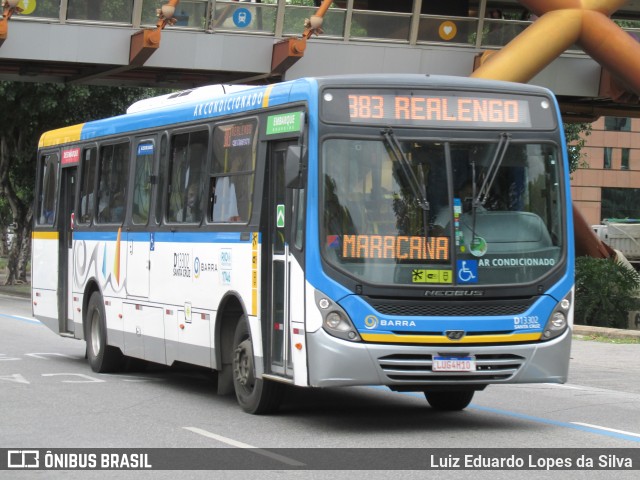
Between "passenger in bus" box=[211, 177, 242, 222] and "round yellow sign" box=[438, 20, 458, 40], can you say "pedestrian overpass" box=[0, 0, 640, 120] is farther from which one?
"passenger in bus" box=[211, 177, 242, 222]

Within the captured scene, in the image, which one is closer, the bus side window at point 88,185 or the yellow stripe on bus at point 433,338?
the yellow stripe on bus at point 433,338

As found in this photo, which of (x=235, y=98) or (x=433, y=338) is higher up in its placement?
(x=235, y=98)

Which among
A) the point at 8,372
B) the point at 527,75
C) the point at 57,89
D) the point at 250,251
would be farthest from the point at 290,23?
the point at 250,251

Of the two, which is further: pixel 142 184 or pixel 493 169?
pixel 142 184

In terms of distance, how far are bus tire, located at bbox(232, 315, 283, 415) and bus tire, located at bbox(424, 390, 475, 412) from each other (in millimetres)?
1587

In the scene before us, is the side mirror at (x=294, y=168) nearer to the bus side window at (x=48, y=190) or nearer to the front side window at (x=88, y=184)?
the front side window at (x=88, y=184)

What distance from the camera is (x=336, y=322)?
1111 centimetres

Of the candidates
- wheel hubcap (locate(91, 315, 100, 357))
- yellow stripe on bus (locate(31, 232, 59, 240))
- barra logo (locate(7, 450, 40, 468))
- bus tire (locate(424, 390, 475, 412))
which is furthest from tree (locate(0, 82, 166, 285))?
barra logo (locate(7, 450, 40, 468))

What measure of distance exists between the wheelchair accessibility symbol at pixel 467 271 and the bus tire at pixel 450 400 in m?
1.94

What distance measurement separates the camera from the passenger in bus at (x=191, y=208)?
13891 mm

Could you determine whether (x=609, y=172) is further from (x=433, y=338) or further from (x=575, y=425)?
(x=433, y=338)

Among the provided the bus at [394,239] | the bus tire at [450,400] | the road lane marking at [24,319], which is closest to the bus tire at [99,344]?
the bus at [394,239]

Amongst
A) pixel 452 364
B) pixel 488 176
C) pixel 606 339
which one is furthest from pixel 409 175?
pixel 606 339

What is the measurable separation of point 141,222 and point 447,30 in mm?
18968
